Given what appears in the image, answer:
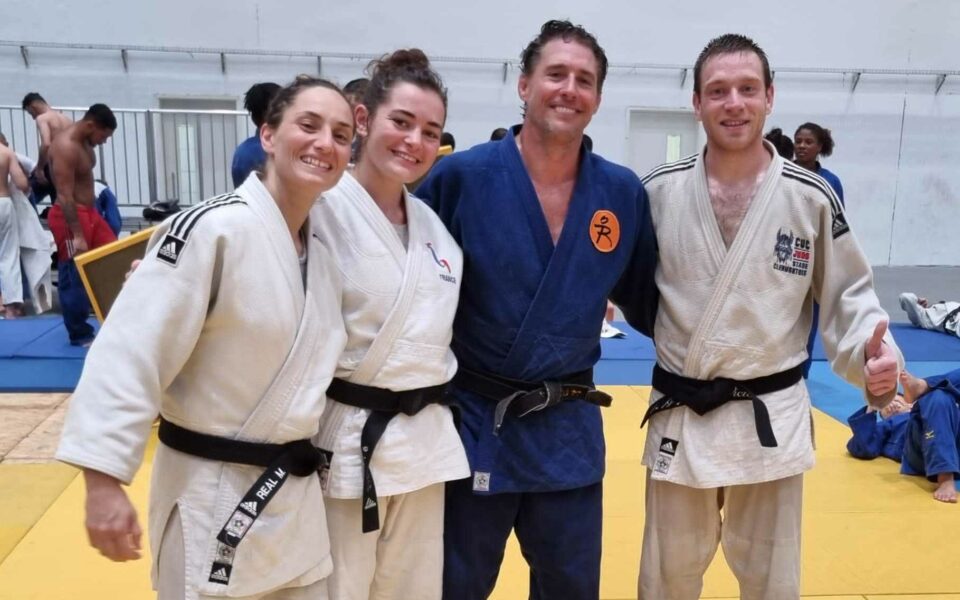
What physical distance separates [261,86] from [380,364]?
7.82 feet

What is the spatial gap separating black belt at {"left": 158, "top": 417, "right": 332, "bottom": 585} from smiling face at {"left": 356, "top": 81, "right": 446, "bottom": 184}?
26.5 inches

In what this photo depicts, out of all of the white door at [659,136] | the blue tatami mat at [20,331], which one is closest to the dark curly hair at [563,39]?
the blue tatami mat at [20,331]

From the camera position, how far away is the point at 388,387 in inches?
69.1

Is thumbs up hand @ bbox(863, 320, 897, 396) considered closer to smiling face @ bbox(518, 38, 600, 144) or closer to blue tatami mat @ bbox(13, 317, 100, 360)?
smiling face @ bbox(518, 38, 600, 144)

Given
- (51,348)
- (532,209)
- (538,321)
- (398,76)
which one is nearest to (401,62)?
(398,76)

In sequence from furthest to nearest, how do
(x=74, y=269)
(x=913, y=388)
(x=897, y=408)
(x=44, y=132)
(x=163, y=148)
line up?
1. (x=163, y=148)
2. (x=44, y=132)
3. (x=74, y=269)
4. (x=897, y=408)
5. (x=913, y=388)

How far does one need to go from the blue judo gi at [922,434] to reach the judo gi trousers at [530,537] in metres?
2.41

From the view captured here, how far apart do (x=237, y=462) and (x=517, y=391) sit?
2.41ft

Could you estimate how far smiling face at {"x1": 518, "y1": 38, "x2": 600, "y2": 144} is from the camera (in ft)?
6.57

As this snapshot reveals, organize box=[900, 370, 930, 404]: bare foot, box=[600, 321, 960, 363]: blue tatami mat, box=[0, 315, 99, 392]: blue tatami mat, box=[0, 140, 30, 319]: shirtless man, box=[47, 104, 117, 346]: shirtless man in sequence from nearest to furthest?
box=[900, 370, 930, 404]: bare foot → box=[0, 315, 99, 392]: blue tatami mat → box=[47, 104, 117, 346]: shirtless man → box=[600, 321, 960, 363]: blue tatami mat → box=[0, 140, 30, 319]: shirtless man

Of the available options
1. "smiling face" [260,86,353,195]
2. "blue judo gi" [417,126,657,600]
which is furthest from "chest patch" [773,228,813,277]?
"smiling face" [260,86,353,195]

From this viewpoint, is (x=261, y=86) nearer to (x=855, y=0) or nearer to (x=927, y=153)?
(x=855, y=0)

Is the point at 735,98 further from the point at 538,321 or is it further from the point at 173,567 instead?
the point at 173,567

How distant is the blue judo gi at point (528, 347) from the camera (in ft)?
6.51
